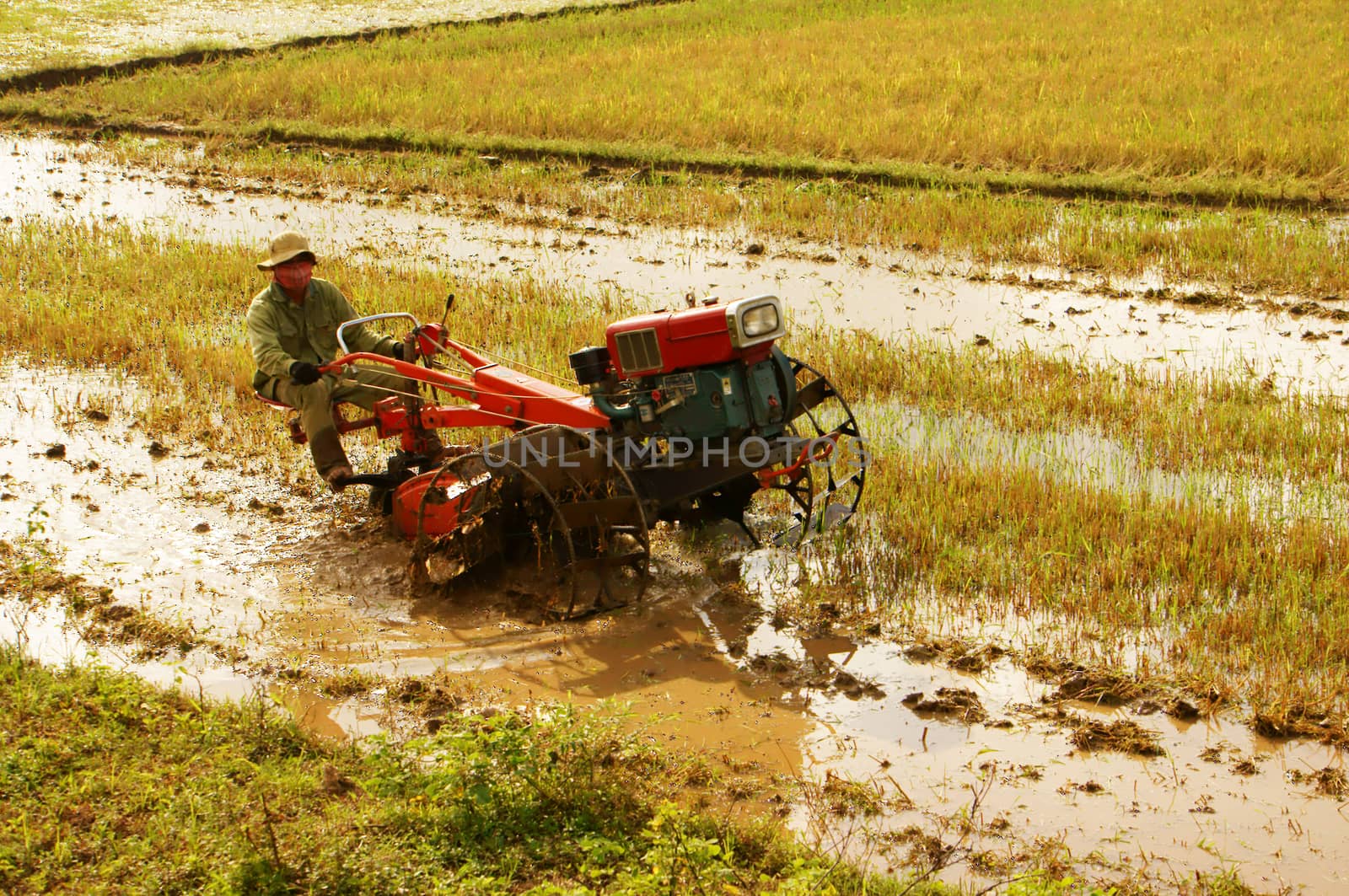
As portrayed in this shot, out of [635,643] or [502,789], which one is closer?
[502,789]

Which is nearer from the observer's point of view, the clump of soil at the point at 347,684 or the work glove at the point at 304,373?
the clump of soil at the point at 347,684

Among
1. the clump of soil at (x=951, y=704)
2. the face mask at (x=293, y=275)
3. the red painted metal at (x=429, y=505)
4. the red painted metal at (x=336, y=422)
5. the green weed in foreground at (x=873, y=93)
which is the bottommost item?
the clump of soil at (x=951, y=704)

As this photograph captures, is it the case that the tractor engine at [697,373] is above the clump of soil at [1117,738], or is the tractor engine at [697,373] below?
above

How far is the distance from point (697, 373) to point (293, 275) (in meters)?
2.30

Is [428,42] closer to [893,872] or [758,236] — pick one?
[758,236]

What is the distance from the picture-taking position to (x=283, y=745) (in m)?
4.03

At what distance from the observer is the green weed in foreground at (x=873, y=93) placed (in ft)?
38.5

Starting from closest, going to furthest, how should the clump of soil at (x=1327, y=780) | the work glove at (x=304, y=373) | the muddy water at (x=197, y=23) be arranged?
1. the clump of soil at (x=1327, y=780)
2. the work glove at (x=304, y=373)
3. the muddy water at (x=197, y=23)

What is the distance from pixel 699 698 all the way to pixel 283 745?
143 cm

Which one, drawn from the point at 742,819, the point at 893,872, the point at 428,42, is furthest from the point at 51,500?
the point at 428,42

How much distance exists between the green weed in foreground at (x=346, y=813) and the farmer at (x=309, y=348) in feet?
6.66

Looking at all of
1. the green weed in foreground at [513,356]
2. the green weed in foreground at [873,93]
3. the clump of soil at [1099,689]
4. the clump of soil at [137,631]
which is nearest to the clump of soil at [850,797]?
the clump of soil at [1099,689]

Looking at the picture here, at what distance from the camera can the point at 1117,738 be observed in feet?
13.6

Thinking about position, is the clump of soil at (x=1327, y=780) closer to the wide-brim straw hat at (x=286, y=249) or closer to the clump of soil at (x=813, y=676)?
the clump of soil at (x=813, y=676)
